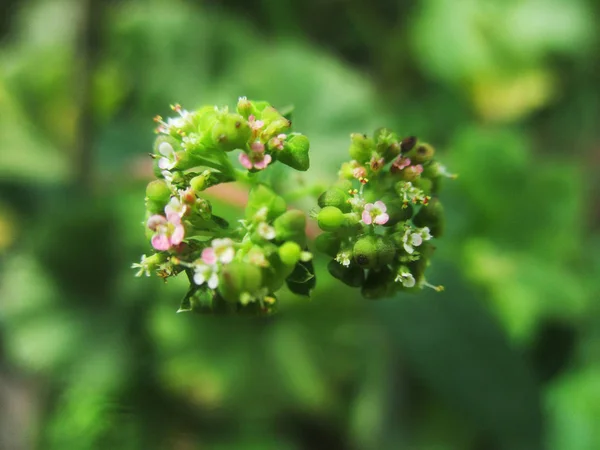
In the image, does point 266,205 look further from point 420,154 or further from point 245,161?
point 420,154

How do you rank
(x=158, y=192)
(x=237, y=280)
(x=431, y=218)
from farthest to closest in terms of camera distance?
(x=431, y=218) → (x=158, y=192) → (x=237, y=280)

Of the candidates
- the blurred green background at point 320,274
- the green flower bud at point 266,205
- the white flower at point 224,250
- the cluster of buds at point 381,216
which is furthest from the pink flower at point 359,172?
the blurred green background at point 320,274

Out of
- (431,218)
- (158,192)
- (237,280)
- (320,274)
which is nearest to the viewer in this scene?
(237,280)

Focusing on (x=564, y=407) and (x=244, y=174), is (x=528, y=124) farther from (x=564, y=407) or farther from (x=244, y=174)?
(x=244, y=174)

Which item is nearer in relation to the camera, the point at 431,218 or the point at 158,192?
the point at 158,192

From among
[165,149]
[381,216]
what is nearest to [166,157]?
[165,149]

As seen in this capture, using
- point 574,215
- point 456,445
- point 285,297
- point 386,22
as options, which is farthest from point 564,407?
point 386,22
